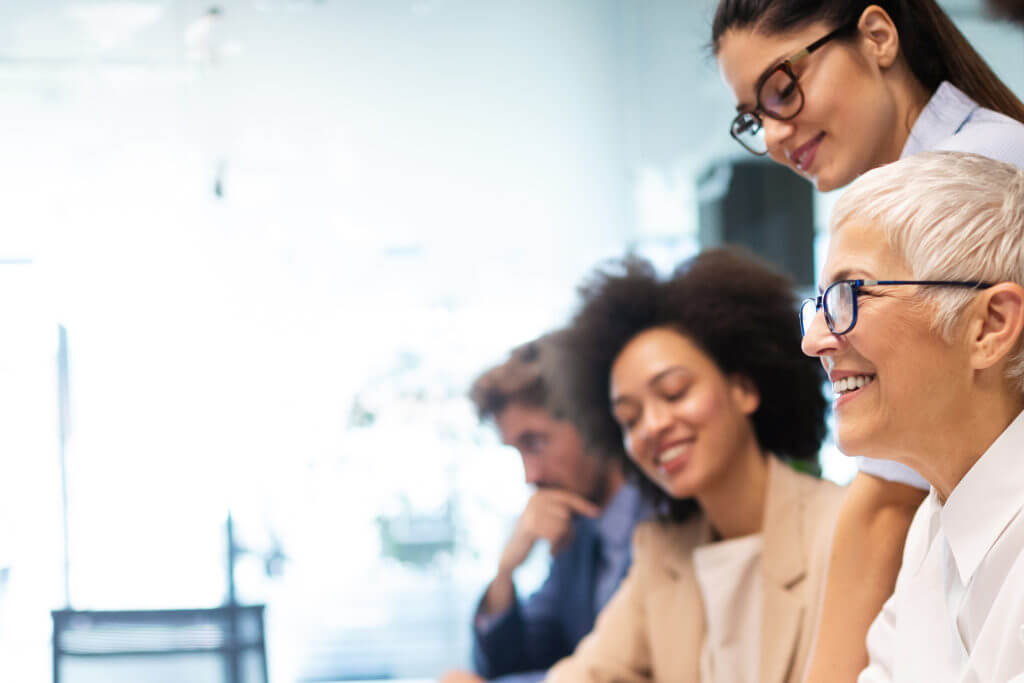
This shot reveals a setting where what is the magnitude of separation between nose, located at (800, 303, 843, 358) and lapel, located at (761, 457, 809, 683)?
A: 3.43 ft

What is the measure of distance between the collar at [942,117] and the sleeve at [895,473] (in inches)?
17.7

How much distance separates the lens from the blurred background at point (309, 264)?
3490 millimetres

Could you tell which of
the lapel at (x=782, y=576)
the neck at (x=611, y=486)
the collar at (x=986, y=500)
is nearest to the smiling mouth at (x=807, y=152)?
the collar at (x=986, y=500)

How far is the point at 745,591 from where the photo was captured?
2.34m

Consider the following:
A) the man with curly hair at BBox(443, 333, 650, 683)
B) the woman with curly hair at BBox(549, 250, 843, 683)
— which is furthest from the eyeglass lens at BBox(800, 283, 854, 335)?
the man with curly hair at BBox(443, 333, 650, 683)

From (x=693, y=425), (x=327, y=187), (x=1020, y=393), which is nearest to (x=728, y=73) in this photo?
(x=1020, y=393)

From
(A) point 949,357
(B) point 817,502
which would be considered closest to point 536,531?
(B) point 817,502

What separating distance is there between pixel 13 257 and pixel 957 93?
306cm

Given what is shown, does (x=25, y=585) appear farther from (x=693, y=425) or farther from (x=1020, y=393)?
(x=1020, y=393)

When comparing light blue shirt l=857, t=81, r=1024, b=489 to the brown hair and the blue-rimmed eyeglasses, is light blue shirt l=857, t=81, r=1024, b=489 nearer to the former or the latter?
the blue-rimmed eyeglasses

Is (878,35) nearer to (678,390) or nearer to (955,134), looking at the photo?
(955,134)

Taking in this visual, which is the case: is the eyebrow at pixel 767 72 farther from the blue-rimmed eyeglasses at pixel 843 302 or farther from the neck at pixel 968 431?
the neck at pixel 968 431

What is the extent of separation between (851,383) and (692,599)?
1322 millimetres

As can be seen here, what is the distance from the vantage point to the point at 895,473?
149 cm
